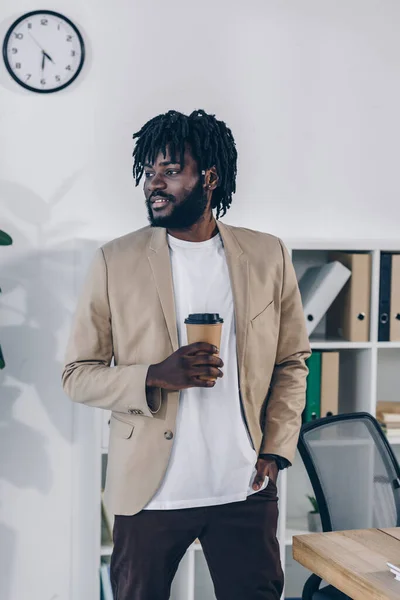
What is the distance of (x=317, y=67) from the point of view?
3113 mm

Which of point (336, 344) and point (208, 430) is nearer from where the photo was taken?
point (208, 430)

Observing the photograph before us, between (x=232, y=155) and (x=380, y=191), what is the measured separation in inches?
42.2

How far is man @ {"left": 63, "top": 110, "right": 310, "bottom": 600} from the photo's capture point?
6.81 ft

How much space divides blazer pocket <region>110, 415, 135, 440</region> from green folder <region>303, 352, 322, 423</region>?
953 millimetres

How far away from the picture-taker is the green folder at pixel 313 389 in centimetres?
292

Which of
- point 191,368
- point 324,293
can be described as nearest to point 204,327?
point 191,368

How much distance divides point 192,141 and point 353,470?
1040mm

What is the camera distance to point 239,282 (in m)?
2.21

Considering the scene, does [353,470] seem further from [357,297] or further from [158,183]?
[158,183]

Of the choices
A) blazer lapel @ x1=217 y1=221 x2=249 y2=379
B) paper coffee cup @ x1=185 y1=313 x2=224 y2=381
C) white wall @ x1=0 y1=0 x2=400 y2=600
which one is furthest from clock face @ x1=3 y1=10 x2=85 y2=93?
paper coffee cup @ x1=185 y1=313 x2=224 y2=381

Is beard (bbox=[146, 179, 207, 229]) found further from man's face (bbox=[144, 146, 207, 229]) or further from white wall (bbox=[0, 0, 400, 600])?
white wall (bbox=[0, 0, 400, 600])

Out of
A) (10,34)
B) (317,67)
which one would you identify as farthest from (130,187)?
(317,67)

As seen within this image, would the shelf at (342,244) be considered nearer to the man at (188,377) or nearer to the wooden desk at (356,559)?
the man at (188,377)

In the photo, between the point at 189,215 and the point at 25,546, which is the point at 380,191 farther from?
the point at 25,546
